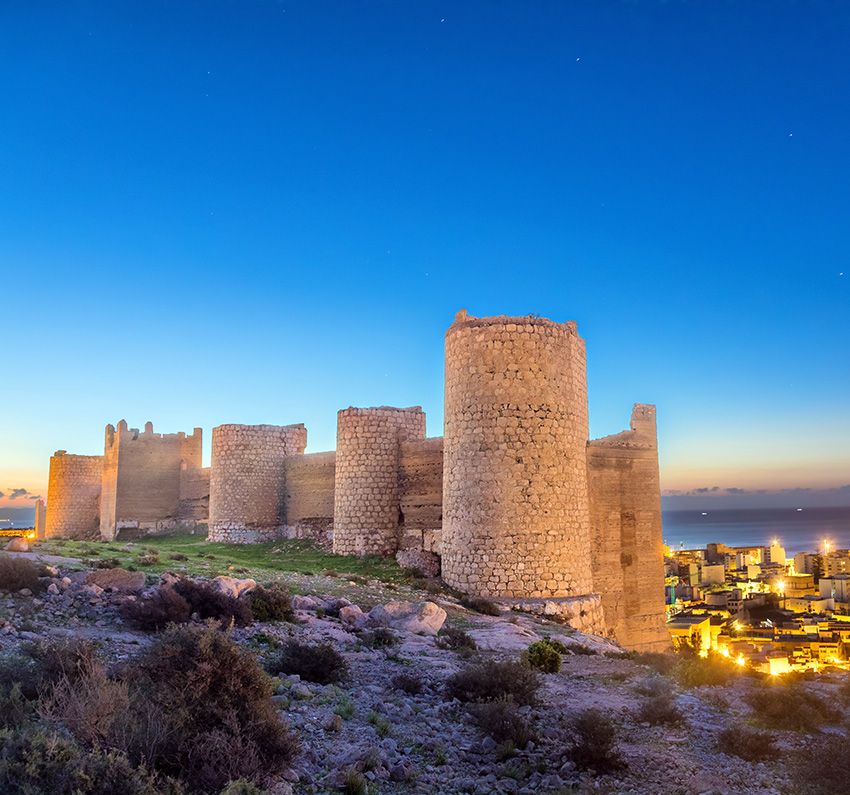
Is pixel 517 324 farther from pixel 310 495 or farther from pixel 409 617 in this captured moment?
pixel 310 495

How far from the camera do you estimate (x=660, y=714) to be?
273 inches

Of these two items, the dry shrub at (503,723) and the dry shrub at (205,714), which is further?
the dry shrub at (503,723)

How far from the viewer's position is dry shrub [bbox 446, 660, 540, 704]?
24.1 feet

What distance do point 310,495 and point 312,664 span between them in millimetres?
17754

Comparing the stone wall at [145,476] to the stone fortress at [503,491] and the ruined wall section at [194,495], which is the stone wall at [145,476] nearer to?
the ruined wall section at [194,495]

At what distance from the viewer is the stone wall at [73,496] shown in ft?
118

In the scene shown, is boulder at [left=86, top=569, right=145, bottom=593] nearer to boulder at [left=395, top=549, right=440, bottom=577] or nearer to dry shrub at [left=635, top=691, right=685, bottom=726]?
dry shrub at [left=635, top=691, right=685, bottom=726]

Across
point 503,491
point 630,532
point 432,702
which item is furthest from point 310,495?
point 432,702

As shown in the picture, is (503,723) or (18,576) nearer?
(503,723)

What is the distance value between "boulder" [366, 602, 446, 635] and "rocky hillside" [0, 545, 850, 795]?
0.04 meters

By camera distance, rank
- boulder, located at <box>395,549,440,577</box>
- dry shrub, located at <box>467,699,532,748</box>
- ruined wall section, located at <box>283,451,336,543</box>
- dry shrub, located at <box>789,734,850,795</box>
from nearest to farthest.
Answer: dry shrub, located at <box>789,734,850,795</box>
dry shrub, located at <box>467,699,532,748</box>
boulder, located at <box>395,549,440,577</box>
ruined wall section, located at <box>283,451,336,543</box>

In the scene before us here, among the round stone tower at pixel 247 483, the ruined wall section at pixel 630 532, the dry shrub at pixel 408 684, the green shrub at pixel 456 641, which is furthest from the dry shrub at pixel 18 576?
the round stone tower at pixel 247 483

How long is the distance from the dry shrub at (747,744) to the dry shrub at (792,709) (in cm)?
60

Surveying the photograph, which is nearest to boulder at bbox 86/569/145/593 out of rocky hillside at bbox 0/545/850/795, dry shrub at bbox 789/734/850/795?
rocky hillside at bbox 0/545/850/795
